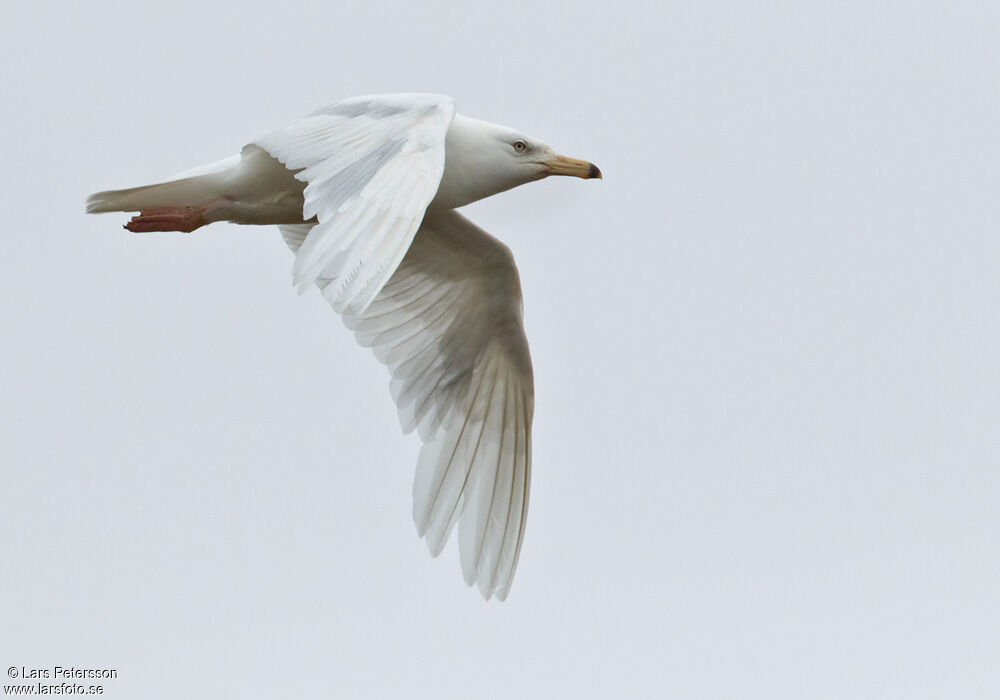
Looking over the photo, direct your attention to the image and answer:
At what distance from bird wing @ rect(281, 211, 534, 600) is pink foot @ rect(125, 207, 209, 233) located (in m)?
1.27

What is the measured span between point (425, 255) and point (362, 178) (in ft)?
12.5

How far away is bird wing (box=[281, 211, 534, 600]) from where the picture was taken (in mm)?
13336

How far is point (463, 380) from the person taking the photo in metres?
13.9

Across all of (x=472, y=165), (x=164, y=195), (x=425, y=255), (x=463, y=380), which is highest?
Result: (x=472, y=165)

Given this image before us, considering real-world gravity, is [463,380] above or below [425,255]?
below

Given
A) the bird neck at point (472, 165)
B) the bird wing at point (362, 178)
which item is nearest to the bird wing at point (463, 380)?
the bird neck at point (472, 165)

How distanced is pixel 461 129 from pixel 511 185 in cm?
54

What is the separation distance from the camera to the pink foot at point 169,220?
481 inches

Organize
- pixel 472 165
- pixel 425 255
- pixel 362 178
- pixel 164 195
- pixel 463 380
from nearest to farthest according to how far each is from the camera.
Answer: pixel 362 178 → pixel 472 165 → pixel 164 195 → pixel 425 255 → pixel 463 380

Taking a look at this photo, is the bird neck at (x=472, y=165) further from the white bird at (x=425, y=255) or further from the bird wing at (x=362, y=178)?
the bird wing at (x=362, y=178)

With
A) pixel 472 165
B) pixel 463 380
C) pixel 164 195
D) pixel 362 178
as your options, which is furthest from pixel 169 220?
pixel 362 178

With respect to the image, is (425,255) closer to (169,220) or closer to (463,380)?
(463,380)

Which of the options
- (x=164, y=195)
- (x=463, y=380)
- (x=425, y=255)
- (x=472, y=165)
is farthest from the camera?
(x=463, y=380)

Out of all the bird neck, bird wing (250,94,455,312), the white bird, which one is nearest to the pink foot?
the white bird
